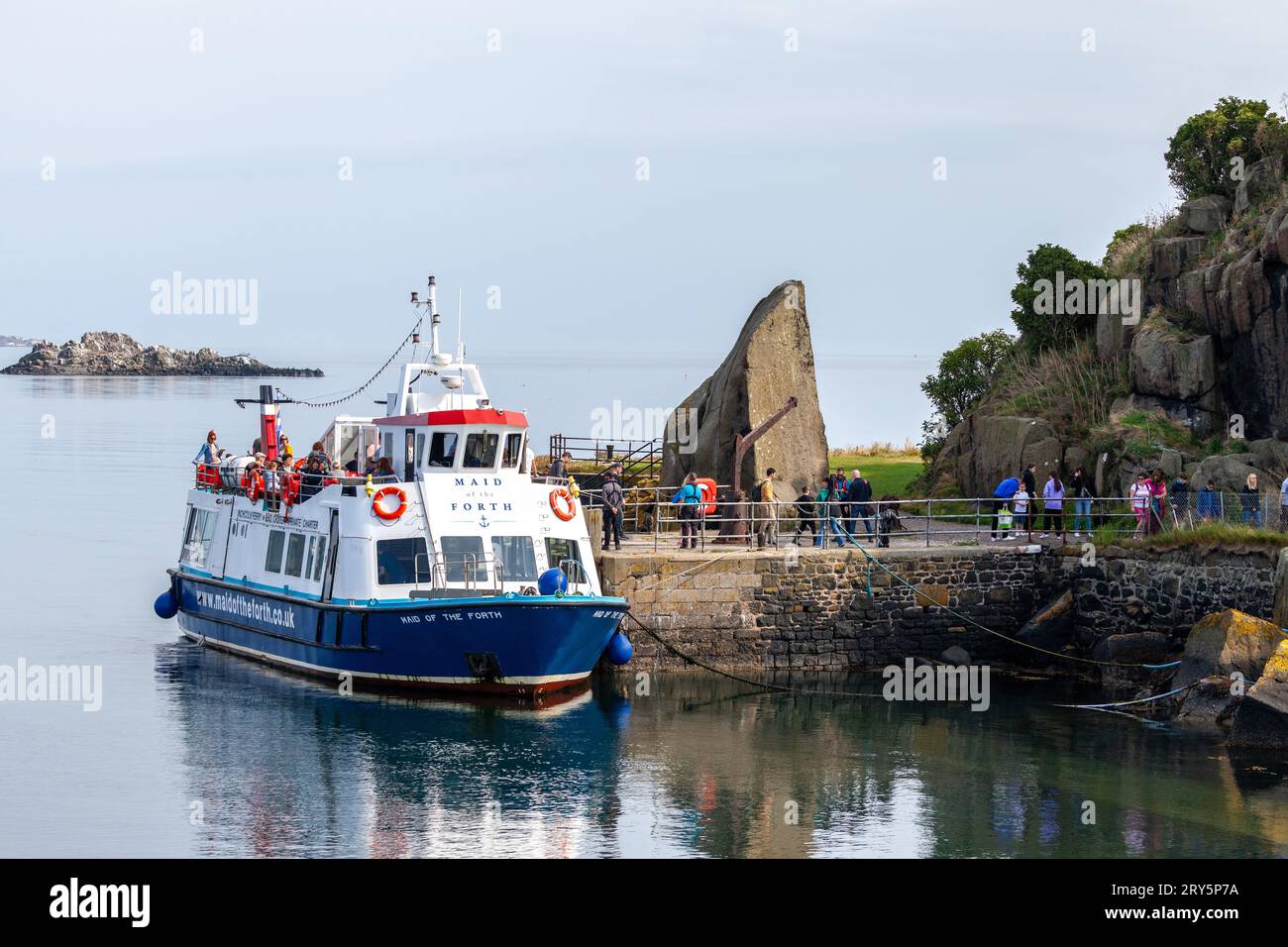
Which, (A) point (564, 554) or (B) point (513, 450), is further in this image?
(B) point (513, 450)

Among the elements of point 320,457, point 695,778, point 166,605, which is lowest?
point 695,778

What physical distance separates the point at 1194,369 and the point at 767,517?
1035cm

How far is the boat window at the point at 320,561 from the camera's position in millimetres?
34031

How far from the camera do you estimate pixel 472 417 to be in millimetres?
34000

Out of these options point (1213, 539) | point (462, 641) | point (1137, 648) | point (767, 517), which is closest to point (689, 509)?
point (767, 517)

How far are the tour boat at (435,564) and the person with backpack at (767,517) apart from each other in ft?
13.4

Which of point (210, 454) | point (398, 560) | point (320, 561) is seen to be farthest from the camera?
point (210, 454)

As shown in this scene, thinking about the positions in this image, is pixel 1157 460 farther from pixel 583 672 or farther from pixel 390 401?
pixel 390 401

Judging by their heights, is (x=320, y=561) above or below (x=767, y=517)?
below

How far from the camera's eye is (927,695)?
3500 cm

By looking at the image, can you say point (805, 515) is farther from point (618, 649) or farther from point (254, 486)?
point (254, 486)

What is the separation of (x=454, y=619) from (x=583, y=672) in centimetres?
292

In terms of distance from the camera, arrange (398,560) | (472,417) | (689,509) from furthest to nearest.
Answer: (689,509), (472,417), (398,560)

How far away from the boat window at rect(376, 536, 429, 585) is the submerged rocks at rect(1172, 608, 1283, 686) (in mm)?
14084
